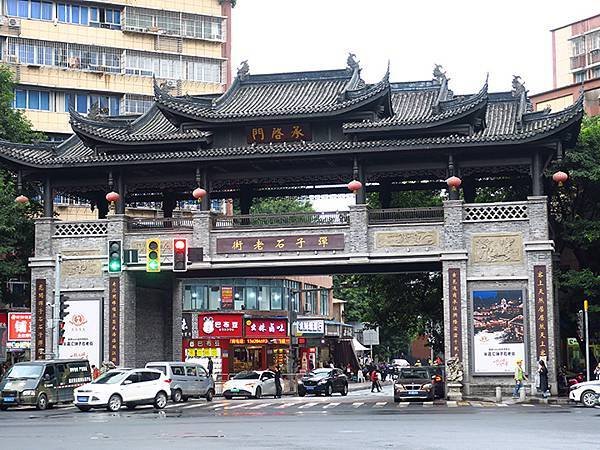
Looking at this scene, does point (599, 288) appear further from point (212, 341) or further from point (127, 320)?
point (212, 341)

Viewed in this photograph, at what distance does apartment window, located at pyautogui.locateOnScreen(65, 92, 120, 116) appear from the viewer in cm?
6662

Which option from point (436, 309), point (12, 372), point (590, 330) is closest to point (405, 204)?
point (436, 309)

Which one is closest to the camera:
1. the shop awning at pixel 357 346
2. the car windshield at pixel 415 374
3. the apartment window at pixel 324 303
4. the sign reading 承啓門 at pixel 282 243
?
the car windshield at pixel 415 374

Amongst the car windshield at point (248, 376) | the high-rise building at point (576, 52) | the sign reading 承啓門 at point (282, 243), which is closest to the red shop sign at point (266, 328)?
the car windshield at point (248, 376)

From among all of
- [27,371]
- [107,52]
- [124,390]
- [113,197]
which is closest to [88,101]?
[107,52]

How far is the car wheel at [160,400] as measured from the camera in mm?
35031

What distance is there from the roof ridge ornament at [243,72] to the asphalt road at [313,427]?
1507 centimetres

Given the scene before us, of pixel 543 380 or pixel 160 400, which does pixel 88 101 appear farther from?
pixel 543 380

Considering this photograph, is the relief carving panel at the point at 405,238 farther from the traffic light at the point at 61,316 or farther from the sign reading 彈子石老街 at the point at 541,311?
the traffic light at the point at 61,316

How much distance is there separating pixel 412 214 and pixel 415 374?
18.3ft

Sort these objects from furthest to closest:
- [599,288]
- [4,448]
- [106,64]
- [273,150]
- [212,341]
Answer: [106,64], [212,341], [599,288], [273,150], [4,448]

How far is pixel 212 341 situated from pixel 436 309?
17.0 metres

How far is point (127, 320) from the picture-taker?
3944 cm

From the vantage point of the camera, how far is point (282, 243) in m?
38.2
